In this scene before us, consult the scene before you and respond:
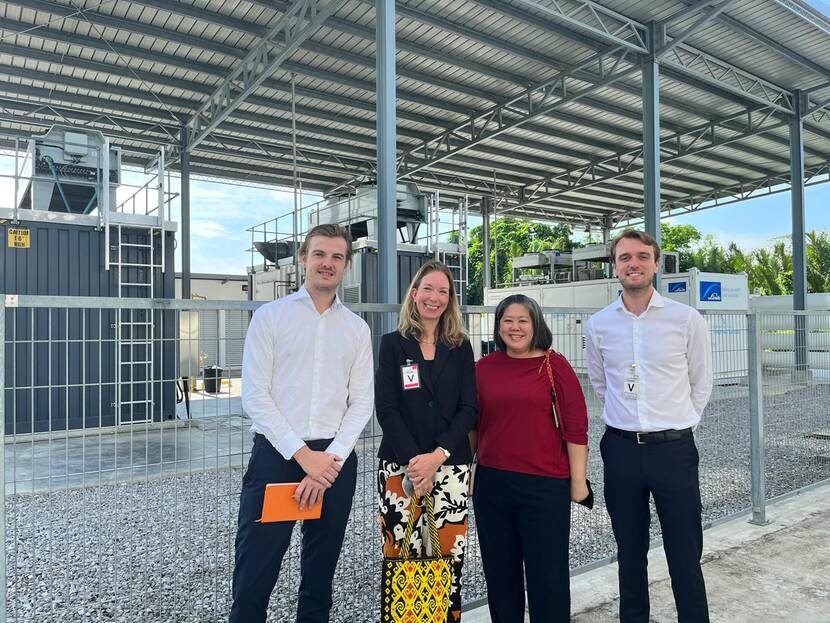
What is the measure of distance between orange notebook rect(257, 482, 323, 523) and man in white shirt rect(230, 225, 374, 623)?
4 cm

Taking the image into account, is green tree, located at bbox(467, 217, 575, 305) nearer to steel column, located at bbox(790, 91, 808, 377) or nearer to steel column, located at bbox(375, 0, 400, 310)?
steel column, located at bbox(790, 91, 808, 377)

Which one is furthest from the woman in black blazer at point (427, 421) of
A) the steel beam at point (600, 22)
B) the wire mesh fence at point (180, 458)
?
the steel beam at point (600, 22)

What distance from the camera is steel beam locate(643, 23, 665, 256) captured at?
408 inches

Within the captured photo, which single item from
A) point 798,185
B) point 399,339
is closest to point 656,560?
point 399,339

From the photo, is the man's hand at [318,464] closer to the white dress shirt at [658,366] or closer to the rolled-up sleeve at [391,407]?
the rolled-up sleeve at [391,407]

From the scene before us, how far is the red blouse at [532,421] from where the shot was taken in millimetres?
2480

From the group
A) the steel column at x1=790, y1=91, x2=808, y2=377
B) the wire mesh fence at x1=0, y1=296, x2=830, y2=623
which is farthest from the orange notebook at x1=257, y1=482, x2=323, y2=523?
the steel column at x1=790, y1=91, x2=808, y2=377

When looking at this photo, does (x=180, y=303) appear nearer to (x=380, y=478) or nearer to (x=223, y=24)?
(x=380, y=478)

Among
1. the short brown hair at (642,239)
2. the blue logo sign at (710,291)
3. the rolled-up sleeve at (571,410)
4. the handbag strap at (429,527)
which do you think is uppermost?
the blue logo sign at (710,291)

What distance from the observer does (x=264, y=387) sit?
7.68 feet

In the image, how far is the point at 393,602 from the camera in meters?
2.35

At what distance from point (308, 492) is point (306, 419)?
11.4 inches

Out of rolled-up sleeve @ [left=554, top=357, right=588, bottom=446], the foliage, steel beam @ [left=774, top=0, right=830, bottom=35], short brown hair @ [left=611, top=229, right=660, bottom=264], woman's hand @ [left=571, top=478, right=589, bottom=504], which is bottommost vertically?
woman's hand @ [left=571, top=478, right=589, bottom=504]

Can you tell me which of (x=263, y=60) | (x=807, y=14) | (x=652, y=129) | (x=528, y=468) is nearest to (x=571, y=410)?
(x=528, y=468)
